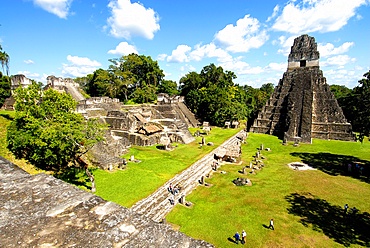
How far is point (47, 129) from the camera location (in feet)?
37.7

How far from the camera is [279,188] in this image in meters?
15.0

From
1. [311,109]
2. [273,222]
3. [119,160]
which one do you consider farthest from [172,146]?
[311,109]

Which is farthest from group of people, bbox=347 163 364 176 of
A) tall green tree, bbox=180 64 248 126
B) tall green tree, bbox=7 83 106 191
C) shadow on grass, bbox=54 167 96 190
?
shadow on grass, bbox=54 167 96 190

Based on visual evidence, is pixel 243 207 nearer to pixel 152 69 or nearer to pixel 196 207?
pixel 196 207

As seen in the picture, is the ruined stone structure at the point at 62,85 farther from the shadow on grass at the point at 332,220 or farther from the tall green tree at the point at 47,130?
the shadow on grass at the point at 332,220

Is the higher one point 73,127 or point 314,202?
point 73,127

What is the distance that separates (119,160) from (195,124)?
Result: 67.3ft

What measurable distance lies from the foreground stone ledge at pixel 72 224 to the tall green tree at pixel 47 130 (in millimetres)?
9198

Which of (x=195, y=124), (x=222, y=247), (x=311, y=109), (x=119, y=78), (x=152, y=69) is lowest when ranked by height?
(x=222, y=247)

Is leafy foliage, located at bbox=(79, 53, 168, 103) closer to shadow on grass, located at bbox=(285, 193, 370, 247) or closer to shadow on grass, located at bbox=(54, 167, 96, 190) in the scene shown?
shadow on grass, located at bbox=(54, 167, 96, 190)

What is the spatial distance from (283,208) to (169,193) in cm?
703

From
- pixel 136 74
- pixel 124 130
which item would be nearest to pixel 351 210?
pixel 124 130

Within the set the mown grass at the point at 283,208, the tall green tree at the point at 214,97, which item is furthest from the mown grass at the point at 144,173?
the tall green tree at the point at 214,97

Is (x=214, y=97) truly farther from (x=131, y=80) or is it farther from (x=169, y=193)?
(x=169, y=193)
